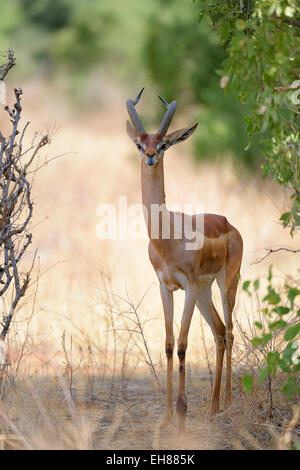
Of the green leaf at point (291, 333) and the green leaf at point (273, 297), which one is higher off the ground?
the green leaf at point (273, 297)

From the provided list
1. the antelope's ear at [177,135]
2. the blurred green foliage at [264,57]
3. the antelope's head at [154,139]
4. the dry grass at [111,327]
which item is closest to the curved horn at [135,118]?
the antelope's head at [154,139]

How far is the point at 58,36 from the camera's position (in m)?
35.6

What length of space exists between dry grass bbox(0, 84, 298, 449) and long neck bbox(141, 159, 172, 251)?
0.55m

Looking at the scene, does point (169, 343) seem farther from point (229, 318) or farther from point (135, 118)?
point (135, 118)

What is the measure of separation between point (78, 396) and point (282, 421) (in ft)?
5.40

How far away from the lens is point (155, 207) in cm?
483

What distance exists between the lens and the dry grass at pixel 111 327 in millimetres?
4652

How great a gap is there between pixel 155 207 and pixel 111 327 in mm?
2566

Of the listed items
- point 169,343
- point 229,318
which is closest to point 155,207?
point 169,343

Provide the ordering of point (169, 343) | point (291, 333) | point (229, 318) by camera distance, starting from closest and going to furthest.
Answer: point (291, 333) < point (169, 343) < point (229, 318)

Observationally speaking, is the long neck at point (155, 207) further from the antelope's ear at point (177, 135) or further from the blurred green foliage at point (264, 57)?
the blurred green foliage at point (264, 57)

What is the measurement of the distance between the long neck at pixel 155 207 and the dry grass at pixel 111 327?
1.81ft

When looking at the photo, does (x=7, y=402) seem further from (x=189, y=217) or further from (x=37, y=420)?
(x=189, y=217)

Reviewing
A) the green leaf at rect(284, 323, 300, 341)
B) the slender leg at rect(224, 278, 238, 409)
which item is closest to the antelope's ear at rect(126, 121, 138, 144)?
the slender leg at rect(224, 278, 238, 409)
